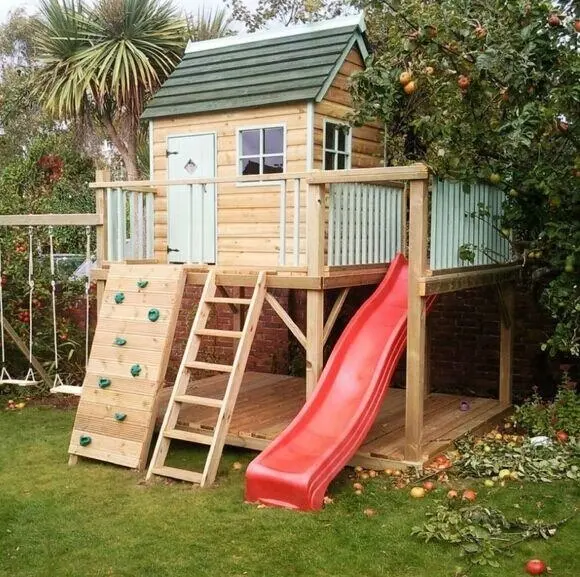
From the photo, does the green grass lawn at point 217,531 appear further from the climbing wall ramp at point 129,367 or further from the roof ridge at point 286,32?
the roof ridge at point 286,32

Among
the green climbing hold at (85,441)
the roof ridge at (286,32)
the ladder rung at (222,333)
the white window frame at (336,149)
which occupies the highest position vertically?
the roof ridge at (286,32)

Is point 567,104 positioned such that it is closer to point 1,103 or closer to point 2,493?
point 2,493

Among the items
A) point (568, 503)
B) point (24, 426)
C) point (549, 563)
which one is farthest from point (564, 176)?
point (24, 426)

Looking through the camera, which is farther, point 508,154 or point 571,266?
point 508,154

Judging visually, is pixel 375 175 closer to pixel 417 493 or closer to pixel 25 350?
pixel 417 493

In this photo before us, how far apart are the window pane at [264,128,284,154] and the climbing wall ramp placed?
2705 mm

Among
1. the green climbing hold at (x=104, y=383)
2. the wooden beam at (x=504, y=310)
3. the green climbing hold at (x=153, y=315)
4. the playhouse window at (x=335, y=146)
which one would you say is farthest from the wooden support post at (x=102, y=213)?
the wooden beam at (x=504, y=310)

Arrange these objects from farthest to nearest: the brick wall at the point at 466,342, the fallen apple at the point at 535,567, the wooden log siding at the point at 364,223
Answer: the brick wall at the point at 466,342, the wooden log siding at the point at 364,223, the fallen apple at the point at 535,567

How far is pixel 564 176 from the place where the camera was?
236 inches

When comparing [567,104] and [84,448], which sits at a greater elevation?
[567,104]

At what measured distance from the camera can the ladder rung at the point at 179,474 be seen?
221 inches

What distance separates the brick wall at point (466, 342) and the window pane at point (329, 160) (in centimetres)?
162

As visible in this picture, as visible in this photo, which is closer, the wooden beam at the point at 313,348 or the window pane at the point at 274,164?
the wooden beam at the point at 313,348

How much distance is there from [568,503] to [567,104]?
2991 mm
